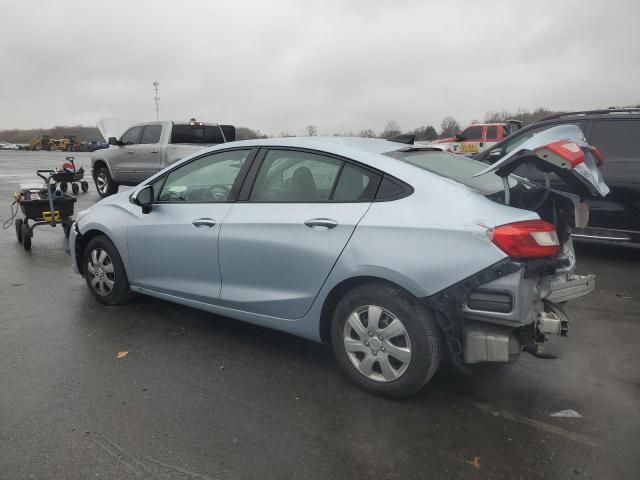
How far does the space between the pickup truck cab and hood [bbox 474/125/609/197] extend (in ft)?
59.4

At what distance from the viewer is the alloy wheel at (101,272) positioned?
4.68 meters

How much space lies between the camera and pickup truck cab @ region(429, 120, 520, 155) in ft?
67.9

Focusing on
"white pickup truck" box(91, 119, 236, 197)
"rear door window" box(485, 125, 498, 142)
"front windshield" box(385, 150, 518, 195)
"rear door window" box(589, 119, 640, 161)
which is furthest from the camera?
"rear door window" box(485, 125, 498, 142)

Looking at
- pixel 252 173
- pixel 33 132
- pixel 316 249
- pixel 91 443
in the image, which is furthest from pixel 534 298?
pixel 33 132

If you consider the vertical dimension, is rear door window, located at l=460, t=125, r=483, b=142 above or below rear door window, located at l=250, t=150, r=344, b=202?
above

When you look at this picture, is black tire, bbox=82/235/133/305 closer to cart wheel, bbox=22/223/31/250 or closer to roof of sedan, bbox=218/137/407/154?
roof of sedan, bbox=218/137/407/154

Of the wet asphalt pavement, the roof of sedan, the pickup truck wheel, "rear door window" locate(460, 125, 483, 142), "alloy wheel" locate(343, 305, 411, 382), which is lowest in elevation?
the wet asphalt pavement

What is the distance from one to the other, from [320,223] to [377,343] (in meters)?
0.82

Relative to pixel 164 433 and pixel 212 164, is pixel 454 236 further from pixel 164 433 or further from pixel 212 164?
pixel 212 164

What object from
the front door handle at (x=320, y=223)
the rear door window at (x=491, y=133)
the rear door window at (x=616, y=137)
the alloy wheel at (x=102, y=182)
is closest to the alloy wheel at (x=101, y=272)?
the front door handle at (x=320, y=223)

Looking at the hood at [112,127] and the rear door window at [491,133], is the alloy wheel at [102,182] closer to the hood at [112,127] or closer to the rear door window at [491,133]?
the hood at [112,127]

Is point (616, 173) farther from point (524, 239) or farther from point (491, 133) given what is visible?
point (491, 133)

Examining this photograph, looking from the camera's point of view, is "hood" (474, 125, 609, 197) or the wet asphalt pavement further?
"hood" (474, 125, 609, 197)

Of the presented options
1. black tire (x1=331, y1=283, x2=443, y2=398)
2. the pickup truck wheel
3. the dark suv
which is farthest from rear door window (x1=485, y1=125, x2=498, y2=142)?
black tire (x1=331, y1=283, x2=443, y2=398)
